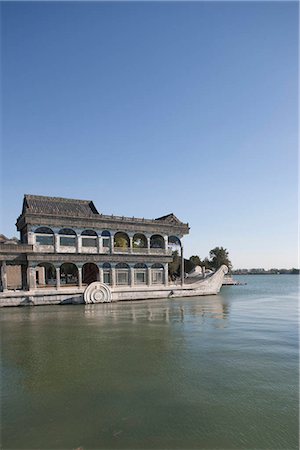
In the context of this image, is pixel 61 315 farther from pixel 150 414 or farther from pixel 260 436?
Result: pixel 260 436

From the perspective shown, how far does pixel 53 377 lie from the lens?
10.6 metres

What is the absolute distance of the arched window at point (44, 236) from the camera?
3262cm

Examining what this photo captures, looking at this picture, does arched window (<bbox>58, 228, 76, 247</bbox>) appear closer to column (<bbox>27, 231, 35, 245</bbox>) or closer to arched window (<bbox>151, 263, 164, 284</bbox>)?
column (<bbox>27, 231, 35, 245</bbox>)

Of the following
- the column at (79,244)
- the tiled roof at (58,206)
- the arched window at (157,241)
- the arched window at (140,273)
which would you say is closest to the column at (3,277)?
the tiled roof at (58,206)

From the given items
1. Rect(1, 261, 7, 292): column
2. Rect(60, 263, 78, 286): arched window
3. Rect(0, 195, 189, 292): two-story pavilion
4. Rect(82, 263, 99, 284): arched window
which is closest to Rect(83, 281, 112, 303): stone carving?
Rect(0, 195, 189, 292): two-story pavilion

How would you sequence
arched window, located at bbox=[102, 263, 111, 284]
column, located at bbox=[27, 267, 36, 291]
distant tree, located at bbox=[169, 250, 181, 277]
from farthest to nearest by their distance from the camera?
1. distant tree, located at bbox=[169, 250, 181, 277]
2. arched window, located at bbox=[102, 263, 111, 284]
3. column, located at bbox=[27, 267, 36, 291]

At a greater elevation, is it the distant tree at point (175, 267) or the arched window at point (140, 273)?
the arched window at point (140, 273)

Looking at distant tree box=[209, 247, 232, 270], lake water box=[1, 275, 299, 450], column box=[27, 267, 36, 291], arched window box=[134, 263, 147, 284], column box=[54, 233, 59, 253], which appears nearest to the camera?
lake water box=[1, 275, 299, 450]

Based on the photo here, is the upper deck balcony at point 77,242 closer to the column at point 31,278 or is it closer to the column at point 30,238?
the column at point 30,238

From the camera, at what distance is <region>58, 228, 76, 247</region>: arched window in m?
34.0

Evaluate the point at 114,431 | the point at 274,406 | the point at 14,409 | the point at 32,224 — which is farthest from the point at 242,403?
the point at 32,224

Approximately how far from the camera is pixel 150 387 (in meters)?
9.41

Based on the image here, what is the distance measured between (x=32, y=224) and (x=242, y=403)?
93.4 ft

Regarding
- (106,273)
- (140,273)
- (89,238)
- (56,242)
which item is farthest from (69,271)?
(56,242)
